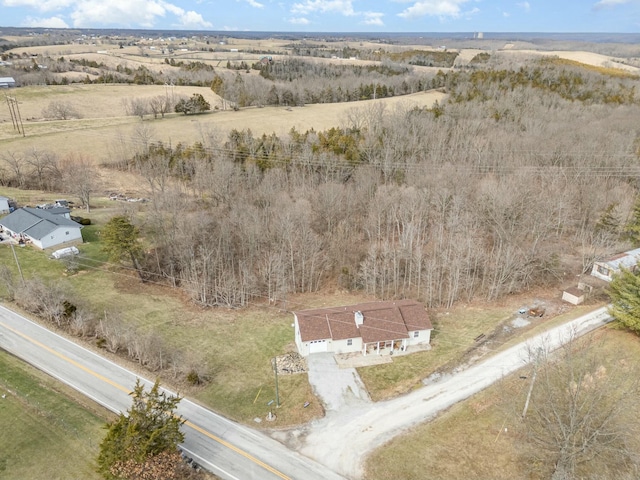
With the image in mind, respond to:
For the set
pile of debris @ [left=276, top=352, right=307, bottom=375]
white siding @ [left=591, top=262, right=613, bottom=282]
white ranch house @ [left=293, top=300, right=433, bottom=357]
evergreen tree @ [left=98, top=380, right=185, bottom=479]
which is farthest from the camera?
white siding @ [left=591, top=262, right=613, bottom=282]

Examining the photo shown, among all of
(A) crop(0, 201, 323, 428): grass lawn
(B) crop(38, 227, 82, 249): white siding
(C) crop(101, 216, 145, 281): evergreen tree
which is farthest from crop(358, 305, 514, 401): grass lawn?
(B) crop(38, 227, 82, 249): white siding

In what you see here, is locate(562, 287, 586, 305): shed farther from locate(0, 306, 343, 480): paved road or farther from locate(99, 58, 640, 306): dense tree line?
locate(0, 306, 343, 480): paved road

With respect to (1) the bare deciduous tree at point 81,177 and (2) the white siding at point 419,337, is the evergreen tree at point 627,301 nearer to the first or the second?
(2) the white siding at point 419,337

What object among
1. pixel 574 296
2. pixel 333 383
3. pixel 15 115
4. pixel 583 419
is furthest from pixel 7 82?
pixel 583 419

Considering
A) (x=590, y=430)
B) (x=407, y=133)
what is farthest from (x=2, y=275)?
(x=407, y=133)

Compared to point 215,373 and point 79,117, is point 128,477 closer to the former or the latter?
point 215,373

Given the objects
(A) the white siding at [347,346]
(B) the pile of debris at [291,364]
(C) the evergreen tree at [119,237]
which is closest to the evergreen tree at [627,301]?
(A) the white siding at [347,346]
